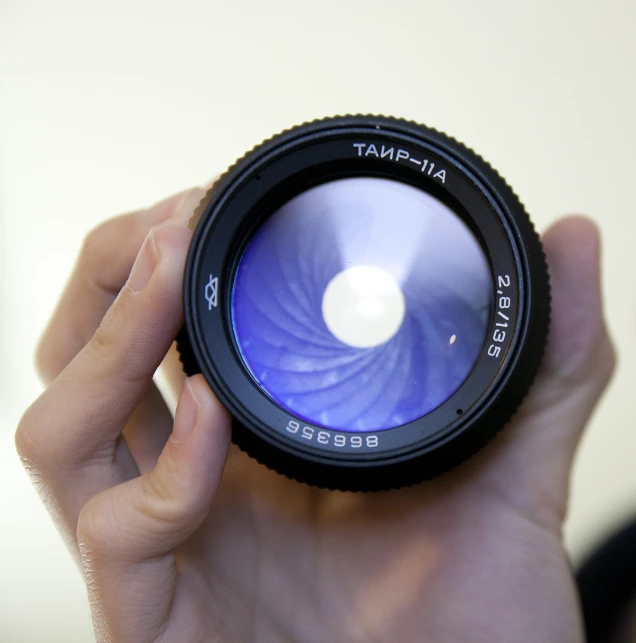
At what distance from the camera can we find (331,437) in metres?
0.64

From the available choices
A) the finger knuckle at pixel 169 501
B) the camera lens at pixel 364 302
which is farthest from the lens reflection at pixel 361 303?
the finger knuckle at pixel 169 501

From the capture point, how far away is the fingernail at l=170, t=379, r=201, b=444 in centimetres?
60

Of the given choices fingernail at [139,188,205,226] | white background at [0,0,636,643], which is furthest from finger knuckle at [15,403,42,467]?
white background at [0,0,636,643]

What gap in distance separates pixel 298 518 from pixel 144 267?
32 centimetres

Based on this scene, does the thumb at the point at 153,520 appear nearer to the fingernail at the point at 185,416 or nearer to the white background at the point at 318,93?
the fingernail at the point at 185,416

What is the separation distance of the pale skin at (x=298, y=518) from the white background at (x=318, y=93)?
1.28ft

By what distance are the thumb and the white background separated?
0.63m

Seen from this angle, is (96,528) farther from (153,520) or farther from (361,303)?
(361,303)

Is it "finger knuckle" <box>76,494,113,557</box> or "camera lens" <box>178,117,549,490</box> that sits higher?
"camera lens" <box>178,117,549,490</box>

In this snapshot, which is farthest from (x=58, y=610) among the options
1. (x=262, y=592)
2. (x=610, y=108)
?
(x=610, y=108)

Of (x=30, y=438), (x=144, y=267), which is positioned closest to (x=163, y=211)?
(x=144, y=267)

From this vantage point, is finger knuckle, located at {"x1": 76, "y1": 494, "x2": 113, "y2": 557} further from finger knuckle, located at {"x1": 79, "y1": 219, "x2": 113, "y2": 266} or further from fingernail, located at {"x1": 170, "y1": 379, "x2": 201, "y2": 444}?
finger knuckle, located at {"x1": 79, "y1": 219, "x2": 113, "y2": 266}

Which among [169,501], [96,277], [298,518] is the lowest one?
[298,518]

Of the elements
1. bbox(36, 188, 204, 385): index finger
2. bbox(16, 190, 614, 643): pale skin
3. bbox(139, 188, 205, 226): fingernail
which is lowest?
bbox(16, 190, 614, 643): pale skin
